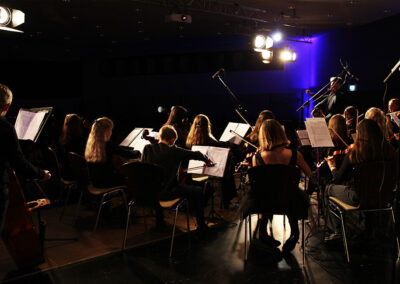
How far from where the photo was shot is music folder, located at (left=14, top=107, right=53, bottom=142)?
10.5 feet

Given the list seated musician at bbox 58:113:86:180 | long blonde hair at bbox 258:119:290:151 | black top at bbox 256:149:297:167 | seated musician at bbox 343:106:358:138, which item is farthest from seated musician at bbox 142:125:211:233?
seated musician at bbox 343:106:358:138

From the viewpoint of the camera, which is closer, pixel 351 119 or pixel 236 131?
pixel 236 131

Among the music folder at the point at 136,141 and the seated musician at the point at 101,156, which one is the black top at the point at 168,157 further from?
the music folder at the point at 136,141

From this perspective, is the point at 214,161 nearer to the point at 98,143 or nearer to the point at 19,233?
the point at 98,143

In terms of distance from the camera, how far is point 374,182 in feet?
10.2

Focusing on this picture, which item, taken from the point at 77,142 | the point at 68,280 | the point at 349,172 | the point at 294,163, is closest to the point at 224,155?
the point at 294,163

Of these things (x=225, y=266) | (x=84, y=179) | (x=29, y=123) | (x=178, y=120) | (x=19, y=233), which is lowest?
(x=225, y=266)

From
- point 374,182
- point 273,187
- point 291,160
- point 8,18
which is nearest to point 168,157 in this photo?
point 273,187

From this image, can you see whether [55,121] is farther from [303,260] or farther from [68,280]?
[303,260]

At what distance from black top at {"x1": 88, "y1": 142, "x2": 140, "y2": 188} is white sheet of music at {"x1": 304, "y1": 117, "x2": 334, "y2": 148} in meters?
2.14

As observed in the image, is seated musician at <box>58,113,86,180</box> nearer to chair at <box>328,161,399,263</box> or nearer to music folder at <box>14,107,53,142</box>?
music folder at <box>14,107,53,142</box>

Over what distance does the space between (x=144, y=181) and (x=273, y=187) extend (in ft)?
3.94

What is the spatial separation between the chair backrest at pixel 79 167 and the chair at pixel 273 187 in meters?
1.94

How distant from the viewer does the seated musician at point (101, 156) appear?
4.04 meters
